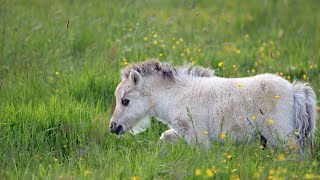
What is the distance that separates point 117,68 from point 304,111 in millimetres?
4062

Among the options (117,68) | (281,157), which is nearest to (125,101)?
(117,68)

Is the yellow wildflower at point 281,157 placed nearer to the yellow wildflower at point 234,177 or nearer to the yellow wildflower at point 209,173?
the yellow wildflower at point 234,177

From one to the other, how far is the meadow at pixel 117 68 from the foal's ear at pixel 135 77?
710mm

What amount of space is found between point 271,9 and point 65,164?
29.7 ft

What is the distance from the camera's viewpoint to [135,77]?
28.3ft

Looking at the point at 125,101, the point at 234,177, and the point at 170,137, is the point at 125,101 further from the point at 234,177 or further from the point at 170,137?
the point at 234,177

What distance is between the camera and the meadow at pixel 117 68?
727cm

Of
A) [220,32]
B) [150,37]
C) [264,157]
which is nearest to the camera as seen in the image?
[264,157]

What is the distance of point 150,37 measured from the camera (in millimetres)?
11727

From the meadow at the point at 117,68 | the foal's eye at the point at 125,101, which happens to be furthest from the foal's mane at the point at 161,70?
the meadow at the point at 117,68

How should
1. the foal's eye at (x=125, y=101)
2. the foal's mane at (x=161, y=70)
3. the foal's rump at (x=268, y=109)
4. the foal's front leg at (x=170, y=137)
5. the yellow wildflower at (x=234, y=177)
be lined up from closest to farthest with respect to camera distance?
the yellow wildflower at (x=234, y=177), the foal's rump at (x=268, y=109), the foal's front leg at (x=170, y=137), the foal's eye at (x=125, y=101), the foal's mane at (x=161, y=70)

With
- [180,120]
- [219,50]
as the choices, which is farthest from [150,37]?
[180,120]

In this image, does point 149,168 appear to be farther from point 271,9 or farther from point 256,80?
point 271,9

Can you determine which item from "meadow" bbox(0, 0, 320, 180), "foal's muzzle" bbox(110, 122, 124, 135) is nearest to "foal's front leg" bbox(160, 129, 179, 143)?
"meadow" bbox(0, 0, 320, 180)
